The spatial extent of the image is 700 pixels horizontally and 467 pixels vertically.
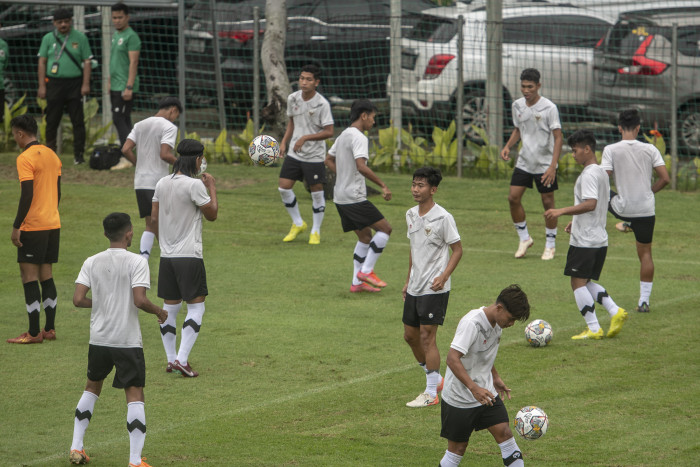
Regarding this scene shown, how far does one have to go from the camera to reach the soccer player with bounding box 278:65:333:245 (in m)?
14.1

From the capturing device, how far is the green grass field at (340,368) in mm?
7180

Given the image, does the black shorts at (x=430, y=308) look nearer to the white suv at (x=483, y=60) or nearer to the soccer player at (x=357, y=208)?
the soccer player at (x=357, y=208)

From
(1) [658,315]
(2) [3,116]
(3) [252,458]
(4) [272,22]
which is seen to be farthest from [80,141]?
(3) [252,458]

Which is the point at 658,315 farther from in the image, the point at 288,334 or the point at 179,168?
the point at 179,168

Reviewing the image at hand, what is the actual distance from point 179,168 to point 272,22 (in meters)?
10.4

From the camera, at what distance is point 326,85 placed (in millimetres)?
21438

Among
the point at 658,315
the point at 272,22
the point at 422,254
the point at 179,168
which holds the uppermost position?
the point at 272,22

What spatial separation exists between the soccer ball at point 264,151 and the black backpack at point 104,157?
26.9ft

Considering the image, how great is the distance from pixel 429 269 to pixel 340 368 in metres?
1.45

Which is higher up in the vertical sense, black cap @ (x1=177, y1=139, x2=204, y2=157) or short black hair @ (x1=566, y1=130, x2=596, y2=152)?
black cap @ (x1=177, y1=139, x2=204, y2=157)

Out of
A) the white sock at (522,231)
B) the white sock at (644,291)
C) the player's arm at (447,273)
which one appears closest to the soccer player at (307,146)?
the white sock at (522,231)

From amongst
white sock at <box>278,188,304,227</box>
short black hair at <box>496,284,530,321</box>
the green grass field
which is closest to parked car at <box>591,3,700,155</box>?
the green grass field

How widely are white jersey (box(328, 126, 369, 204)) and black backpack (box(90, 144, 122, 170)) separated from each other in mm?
8308

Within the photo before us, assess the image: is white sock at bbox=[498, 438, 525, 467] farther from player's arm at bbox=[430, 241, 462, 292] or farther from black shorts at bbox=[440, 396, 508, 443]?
player's arm at bbox=[430, 241, 462, 292]
